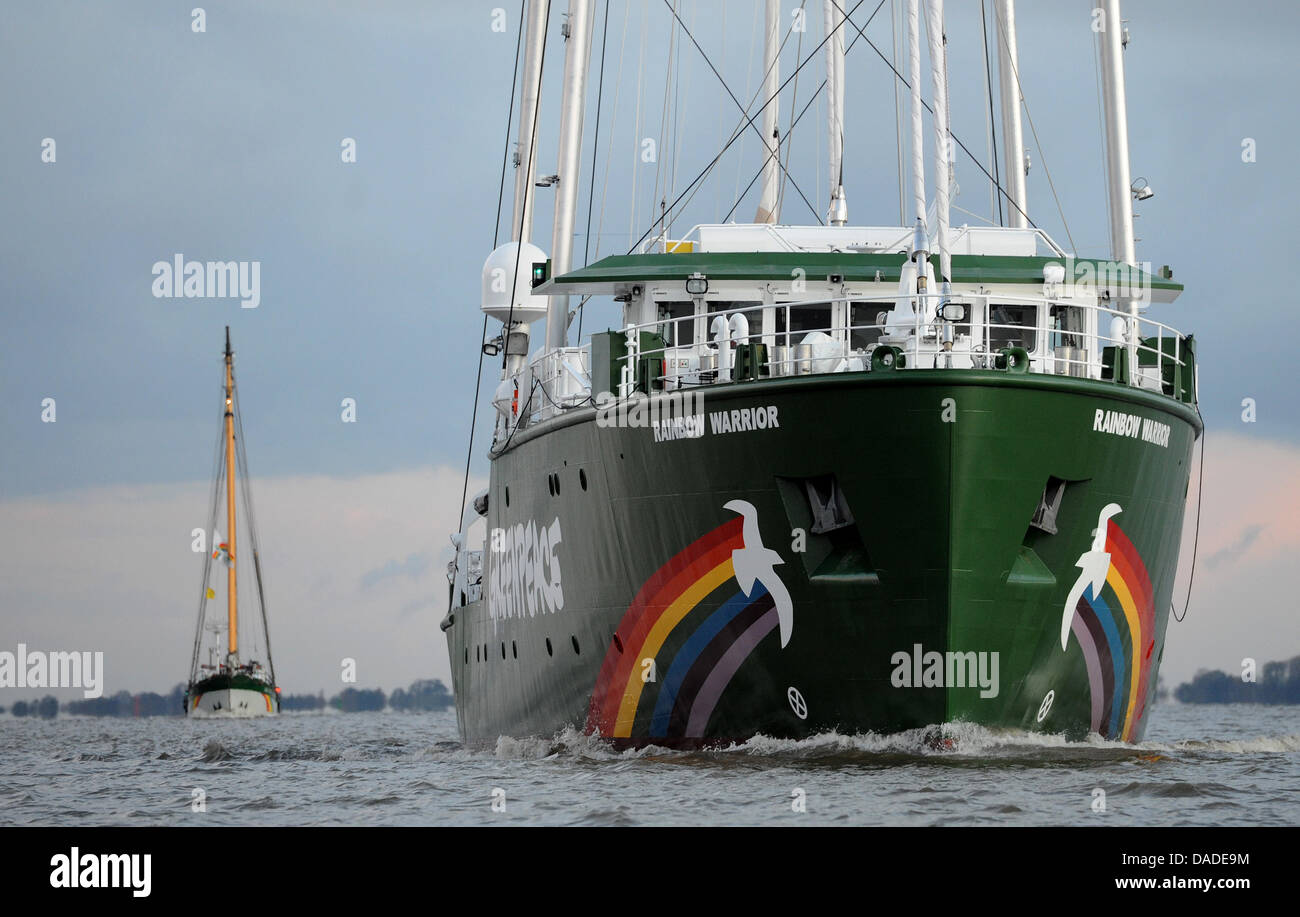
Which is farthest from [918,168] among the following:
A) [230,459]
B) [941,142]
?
[230,459]

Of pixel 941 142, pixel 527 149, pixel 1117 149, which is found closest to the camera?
pixel 941 142

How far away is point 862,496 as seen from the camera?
53.5ft

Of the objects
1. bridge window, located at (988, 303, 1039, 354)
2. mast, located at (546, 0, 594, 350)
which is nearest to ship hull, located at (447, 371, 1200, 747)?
bridge window, located at (988, 303, 1039, 354)

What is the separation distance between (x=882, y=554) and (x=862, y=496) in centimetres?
58

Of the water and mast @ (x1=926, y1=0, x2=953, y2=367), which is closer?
the water

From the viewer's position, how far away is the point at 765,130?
32156 millimetres

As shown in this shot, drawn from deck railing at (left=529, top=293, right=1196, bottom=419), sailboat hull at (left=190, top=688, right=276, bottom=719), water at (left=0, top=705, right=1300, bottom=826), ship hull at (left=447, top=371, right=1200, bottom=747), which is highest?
deck railing at (left=529, top=293, right=1196, bottom=419)

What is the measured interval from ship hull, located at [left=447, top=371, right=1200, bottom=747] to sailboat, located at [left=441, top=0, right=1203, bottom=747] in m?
0.03

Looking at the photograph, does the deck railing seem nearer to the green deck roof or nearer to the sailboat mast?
the green deck roof

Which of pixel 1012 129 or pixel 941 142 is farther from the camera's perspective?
pixel 1012 129

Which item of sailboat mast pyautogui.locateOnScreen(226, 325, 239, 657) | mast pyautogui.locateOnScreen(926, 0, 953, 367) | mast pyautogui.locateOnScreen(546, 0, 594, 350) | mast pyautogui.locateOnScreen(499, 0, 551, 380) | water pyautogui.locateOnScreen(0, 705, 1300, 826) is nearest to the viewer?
water pyautogui.locateOnScreen(0, 705, 1300, 826)

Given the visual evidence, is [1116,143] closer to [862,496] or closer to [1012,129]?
[1012,129]

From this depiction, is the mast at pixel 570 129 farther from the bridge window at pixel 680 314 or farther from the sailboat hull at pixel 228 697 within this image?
the sailboat hull at pixel 228 697

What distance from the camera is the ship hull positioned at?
1617 cm
